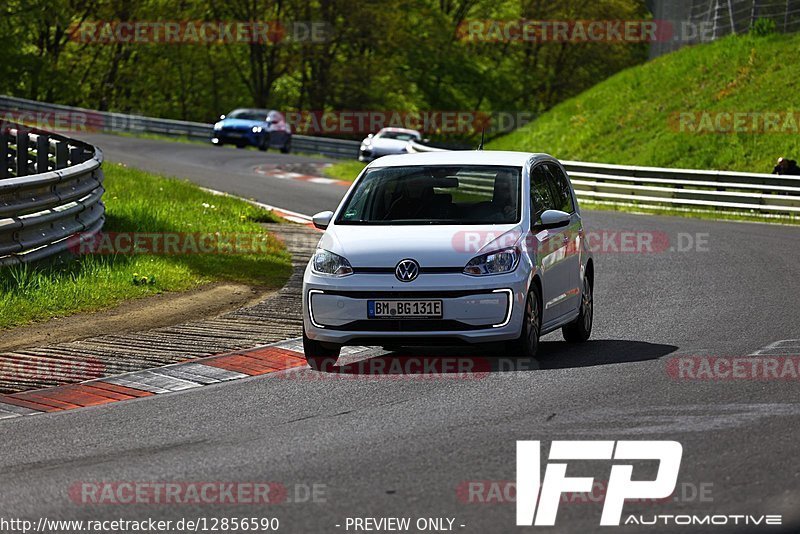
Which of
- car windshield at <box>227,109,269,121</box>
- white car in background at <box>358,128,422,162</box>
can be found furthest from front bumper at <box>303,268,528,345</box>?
car windshield at <box>227,109,269,121</box>

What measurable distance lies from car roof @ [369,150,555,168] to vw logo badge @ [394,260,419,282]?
1.46 m

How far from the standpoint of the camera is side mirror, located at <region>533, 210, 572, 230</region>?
11.2m

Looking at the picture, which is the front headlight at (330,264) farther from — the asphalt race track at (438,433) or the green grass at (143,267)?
the green grass at (143,267)

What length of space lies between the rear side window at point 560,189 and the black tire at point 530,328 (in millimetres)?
1464

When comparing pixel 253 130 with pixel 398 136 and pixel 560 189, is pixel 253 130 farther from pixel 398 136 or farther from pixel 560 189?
pixel 560 189

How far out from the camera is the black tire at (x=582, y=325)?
12.2m

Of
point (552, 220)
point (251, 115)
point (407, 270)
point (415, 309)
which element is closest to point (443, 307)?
point (415, 309)

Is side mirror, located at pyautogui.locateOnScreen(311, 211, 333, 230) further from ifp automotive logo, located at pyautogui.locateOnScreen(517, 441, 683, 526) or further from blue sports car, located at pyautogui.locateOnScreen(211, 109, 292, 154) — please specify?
blue sports car, located at pyautogui.locateOnScreen(211, 109, 292, 154)

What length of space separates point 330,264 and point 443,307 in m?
0.95

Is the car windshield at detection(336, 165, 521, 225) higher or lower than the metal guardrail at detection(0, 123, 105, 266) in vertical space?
higher

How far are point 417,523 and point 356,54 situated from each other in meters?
69.7

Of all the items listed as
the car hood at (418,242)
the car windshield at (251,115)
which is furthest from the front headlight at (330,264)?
the car windshield at (251,115)

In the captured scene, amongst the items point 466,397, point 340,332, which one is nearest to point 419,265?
point 340,332

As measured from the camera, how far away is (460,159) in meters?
11.9
